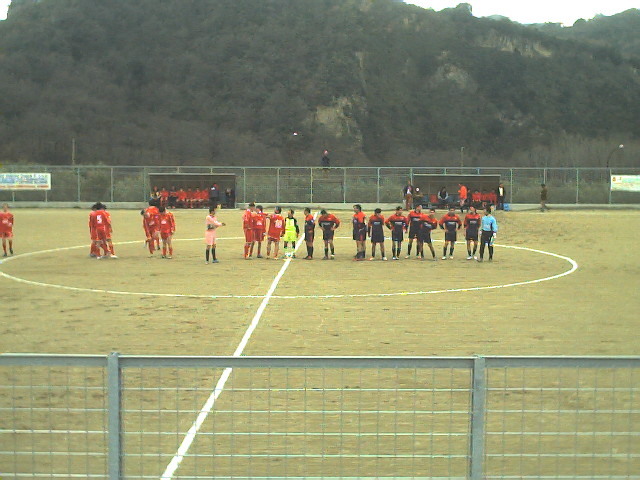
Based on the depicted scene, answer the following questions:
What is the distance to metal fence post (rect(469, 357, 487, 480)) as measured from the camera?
442 cm

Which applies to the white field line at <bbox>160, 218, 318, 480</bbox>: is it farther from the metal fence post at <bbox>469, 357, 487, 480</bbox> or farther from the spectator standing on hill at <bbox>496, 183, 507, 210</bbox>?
the spectator standing on hill at <bbox>496, 183, 507, 210</bbox>

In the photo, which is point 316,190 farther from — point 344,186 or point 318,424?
point 318,424

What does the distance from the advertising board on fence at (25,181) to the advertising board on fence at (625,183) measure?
35.4 m

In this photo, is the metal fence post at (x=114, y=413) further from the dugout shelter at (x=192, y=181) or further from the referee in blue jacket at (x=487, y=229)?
the dugout shelter at (x=192, y=181)

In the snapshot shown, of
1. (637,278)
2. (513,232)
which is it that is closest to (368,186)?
(513,232)

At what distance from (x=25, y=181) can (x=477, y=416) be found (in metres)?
52.7

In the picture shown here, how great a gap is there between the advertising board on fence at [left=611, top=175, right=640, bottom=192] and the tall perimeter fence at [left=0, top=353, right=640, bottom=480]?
4622 centimetres

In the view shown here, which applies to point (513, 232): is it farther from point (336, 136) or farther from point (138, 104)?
point (138, 104)

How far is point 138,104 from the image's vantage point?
93.9m

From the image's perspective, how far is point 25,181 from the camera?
175 ft

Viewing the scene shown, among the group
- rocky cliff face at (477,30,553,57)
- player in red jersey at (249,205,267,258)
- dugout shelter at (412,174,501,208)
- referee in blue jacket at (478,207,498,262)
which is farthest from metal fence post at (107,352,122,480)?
rocky cliff face at (477,30,553,57)

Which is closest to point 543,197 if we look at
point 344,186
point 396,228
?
point 344,186

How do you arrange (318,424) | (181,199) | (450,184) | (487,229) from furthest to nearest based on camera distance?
1. (450,184)
2. (181,199)
3. (487,229)
4. (318,424)

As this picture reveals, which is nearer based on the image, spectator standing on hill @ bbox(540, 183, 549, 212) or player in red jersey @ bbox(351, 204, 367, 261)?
player in red jersey @ bbox(351, 204, 367, 261)
